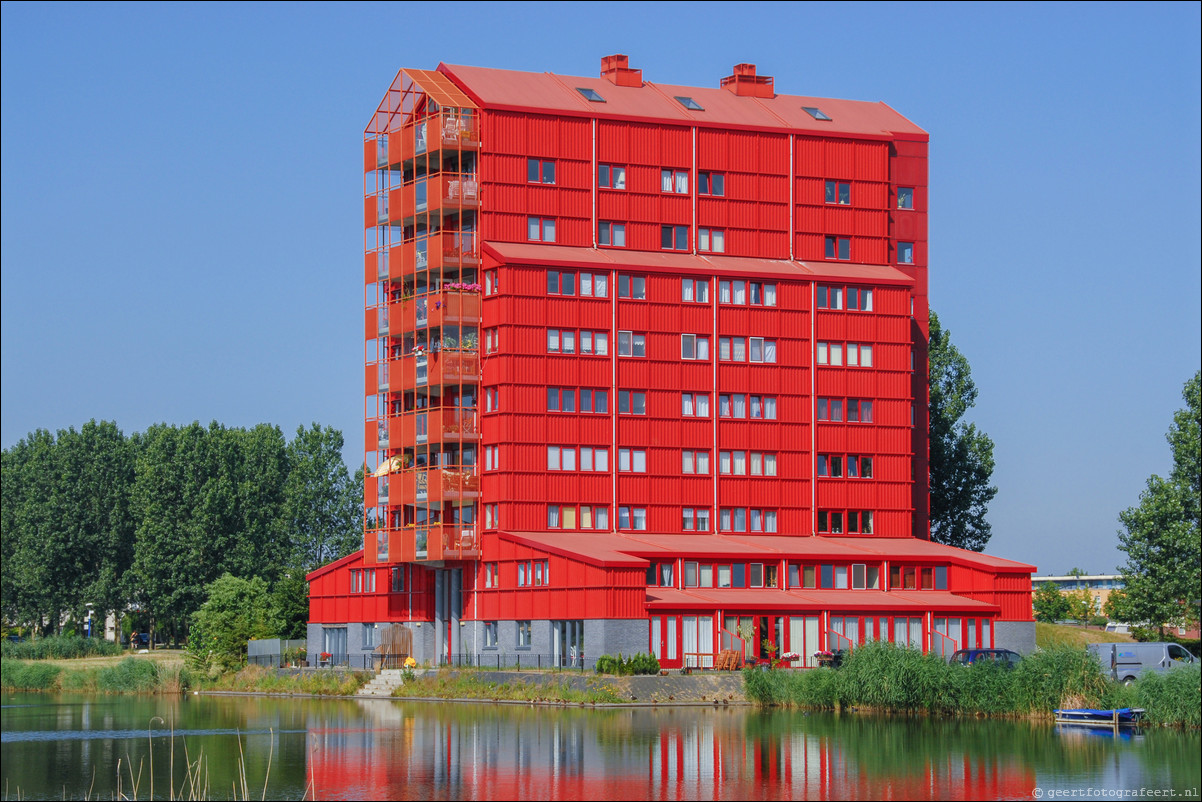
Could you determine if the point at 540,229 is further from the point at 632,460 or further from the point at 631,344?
the point at 632,460

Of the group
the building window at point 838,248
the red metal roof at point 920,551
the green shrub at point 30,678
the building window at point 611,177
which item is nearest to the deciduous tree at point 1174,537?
the red metal roof at point 920,551

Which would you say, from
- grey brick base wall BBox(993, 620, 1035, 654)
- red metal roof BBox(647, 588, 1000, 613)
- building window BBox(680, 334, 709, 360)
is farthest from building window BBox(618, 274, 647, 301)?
grey brick base wall BBox(993, 620, 1035, 654)

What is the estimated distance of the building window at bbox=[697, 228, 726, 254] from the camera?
344ft

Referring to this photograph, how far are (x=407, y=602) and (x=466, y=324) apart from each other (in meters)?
17.5

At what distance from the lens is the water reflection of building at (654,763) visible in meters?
42.3

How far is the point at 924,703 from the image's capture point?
215 ft

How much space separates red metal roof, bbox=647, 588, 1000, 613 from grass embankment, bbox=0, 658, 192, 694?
3489 centimetres

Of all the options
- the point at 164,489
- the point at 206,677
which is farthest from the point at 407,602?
the point at 164,489

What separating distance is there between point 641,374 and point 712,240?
1057 cm

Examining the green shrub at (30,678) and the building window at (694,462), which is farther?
the green shrub at (30,678)

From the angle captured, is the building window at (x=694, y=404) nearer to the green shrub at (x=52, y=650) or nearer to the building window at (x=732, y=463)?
the building window at (x=732, y=463)

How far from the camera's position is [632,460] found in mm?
99375

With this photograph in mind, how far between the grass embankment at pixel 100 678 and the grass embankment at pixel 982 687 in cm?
4937

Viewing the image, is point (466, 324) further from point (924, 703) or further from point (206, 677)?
point (924, 703)
